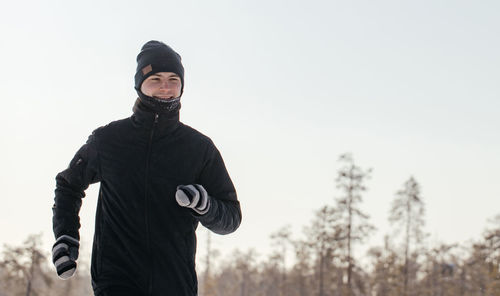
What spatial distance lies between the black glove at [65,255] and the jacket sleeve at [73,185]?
0.24 ft

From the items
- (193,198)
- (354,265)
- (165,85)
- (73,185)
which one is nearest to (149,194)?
(193,198)

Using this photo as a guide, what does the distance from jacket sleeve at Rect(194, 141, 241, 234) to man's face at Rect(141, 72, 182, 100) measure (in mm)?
429

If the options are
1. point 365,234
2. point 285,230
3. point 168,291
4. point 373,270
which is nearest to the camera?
point 168,291

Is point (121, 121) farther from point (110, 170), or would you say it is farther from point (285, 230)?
point (285, 230)

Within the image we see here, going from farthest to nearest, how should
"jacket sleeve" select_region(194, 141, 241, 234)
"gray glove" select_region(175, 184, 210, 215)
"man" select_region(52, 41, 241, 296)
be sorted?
"jacket sleeve" select_region(194, 141, 241, 234) < "man" select_region(52, 41, 241, 296) < "gray glove" select_region(175, 184, 210, 215)

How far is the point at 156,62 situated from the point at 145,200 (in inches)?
35.4

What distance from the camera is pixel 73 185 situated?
4.33 m

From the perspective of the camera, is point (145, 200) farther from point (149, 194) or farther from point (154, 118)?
point (154, 118)

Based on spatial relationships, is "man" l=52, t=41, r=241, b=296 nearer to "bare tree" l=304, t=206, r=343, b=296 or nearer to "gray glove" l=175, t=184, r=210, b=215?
"gray glove" l=175, t=184, r=210, b=215

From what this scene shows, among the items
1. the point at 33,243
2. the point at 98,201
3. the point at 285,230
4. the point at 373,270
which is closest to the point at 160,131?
the point at 98,201

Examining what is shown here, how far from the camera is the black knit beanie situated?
14.1 ft

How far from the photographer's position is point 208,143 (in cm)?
441

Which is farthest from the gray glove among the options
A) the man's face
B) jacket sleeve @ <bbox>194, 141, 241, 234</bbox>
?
the man's face

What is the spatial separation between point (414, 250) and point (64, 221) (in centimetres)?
5045
